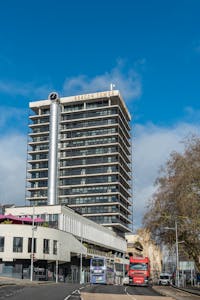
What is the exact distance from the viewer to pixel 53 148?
146m

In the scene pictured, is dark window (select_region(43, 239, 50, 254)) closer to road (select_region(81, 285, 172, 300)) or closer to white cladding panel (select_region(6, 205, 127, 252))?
white cladding panel (select_region(6, 205, 127, 252))

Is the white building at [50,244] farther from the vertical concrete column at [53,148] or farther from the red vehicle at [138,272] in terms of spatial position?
the vertical concrete column at [53,148]

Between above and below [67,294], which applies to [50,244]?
above

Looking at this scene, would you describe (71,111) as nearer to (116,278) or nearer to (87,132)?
(87,132)

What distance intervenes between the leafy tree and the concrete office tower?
239 feet

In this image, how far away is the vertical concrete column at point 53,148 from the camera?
142 m

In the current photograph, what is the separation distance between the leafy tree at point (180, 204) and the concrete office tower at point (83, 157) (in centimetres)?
7291

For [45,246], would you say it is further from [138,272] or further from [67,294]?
[67,294]

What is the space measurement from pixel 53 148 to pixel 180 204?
97.1m

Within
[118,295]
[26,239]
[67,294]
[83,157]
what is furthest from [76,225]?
[67,294]

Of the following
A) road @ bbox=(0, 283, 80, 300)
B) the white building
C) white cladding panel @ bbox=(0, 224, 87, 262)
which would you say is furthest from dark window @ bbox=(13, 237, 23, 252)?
road @ bbox=(0, 283, 80, 300)

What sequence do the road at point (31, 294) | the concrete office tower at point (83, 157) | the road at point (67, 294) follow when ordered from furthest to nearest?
the concrete office tower at point (83, 157) → the road at point (67, 294) → the road at point (31, 294)

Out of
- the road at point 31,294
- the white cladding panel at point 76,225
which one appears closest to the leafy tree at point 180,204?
the road at point 31,294

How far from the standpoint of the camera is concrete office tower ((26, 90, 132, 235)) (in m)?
141
